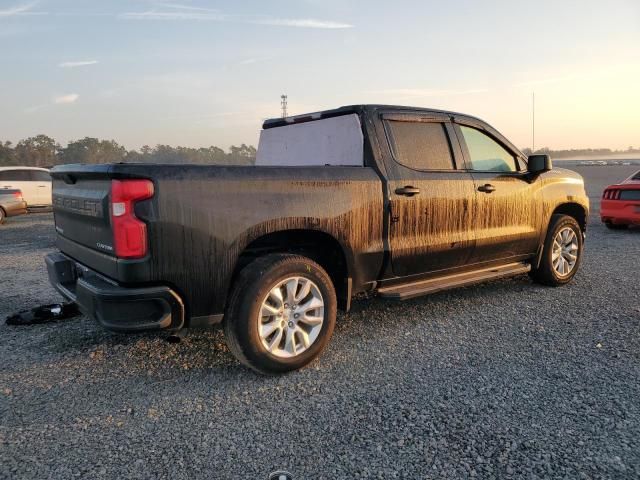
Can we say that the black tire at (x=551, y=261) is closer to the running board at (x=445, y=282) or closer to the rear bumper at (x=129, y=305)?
the running board at (x=445, y=282)

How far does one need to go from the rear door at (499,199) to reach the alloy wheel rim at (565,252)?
489 mm

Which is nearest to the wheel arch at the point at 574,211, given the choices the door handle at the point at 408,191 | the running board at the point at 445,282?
the running board at the point at 445,282

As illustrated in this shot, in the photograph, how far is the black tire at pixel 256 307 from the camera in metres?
3.20

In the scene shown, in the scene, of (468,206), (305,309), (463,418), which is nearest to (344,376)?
(305,309)

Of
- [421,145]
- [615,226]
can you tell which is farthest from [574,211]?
[615,226]

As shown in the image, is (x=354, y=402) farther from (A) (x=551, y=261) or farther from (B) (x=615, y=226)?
(B) (x=615, y=226)

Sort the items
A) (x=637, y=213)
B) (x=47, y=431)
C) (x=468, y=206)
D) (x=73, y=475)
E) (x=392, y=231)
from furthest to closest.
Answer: (x=637, y=213) < (x=468, y=206) < (x=392, y=231) < (x=47, y=431) < (x=73, y=475)

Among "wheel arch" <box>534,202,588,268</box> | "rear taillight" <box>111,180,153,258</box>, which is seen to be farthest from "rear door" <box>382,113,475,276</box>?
"rear taillight" <box>111,180,153,258</box>

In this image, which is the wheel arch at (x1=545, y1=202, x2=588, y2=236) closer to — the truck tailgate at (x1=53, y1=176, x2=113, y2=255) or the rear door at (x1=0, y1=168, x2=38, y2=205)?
the truck tailgate at (x1=53, y1=176, x2=113, y2=255)

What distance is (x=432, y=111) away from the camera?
4.55 meters

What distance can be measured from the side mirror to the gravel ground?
143cm

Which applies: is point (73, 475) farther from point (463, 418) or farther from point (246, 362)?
point (463, 418)

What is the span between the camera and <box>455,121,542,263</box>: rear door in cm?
466

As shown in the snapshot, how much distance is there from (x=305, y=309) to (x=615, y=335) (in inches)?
106
